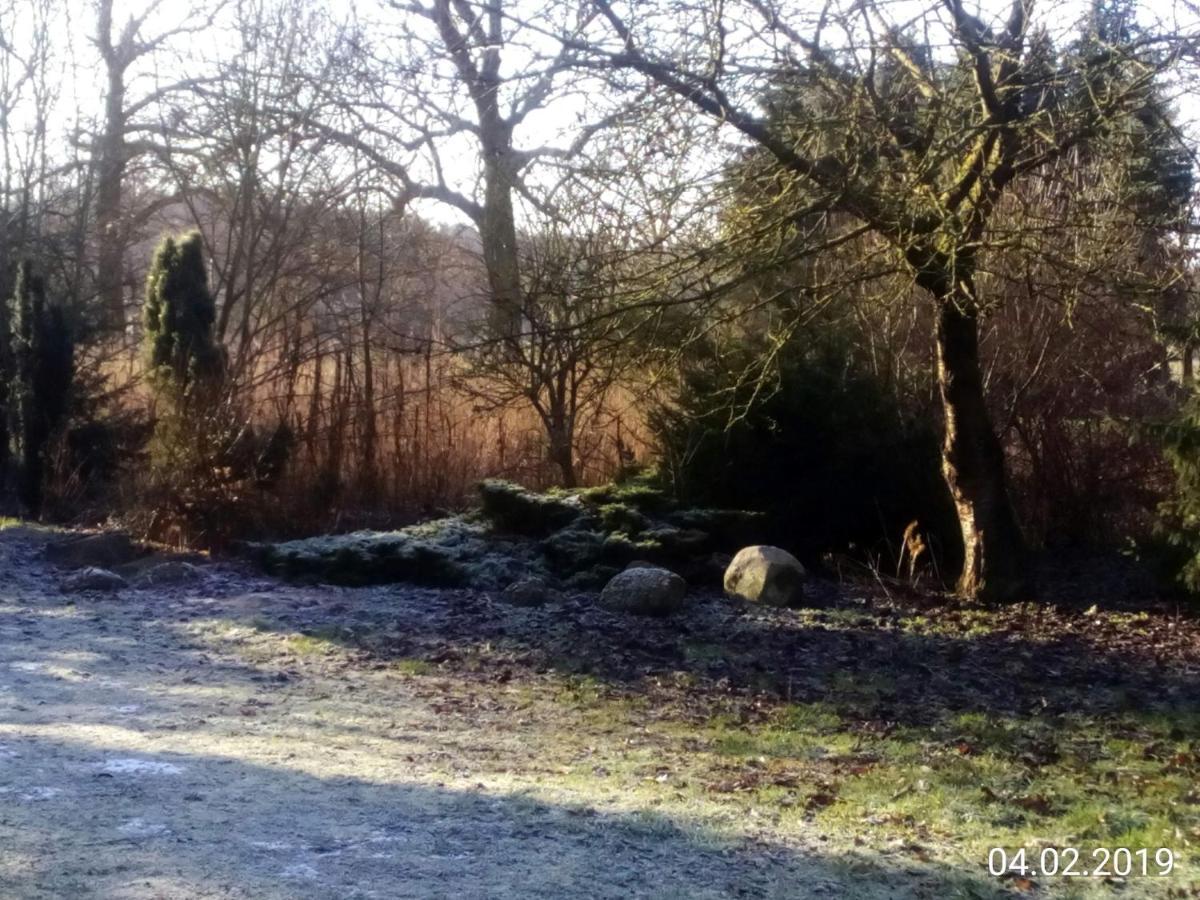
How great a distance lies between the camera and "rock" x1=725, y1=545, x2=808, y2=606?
451 inches

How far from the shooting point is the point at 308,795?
6141 mm

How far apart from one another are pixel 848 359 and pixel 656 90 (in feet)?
16.5

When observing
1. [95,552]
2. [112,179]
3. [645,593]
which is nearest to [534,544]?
[645,593]

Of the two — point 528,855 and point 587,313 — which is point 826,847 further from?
point 587,313

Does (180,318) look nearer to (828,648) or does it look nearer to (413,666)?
(413,666)

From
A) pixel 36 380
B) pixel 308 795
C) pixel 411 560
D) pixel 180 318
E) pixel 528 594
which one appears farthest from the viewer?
pixel 36 380

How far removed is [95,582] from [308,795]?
21.5 ft

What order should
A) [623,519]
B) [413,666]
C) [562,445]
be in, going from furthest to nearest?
[562,445], [623,519], [413,666]

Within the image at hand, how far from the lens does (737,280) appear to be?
9609 mm

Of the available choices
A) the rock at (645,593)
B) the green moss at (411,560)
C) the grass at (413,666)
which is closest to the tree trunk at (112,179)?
the green moss at (411,560)

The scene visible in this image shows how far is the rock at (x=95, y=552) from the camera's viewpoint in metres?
13.0

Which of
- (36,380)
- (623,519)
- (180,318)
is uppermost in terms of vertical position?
(180,318)

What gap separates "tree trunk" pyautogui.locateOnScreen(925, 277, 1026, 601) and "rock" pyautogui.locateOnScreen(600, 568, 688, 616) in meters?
2.59

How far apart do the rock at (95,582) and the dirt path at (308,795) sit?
2.02m
